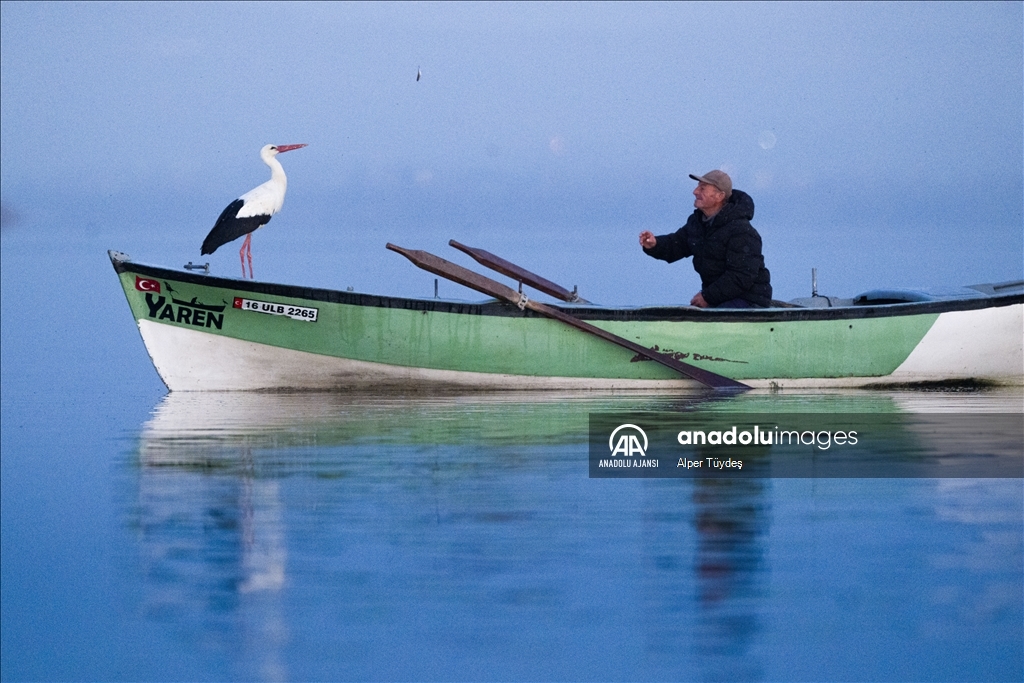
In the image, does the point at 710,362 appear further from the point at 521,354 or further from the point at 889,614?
the point at 889,614

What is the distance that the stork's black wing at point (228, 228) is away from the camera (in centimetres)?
1118

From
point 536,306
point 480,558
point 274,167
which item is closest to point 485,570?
point 480,558

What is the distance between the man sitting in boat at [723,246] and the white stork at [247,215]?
2832 millimetres

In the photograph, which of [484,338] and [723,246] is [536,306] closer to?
[484,338]

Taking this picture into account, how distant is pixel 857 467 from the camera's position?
25.2 ft

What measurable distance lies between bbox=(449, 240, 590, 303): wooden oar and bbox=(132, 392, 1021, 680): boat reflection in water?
9.22ft

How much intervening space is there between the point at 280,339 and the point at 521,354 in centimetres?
173

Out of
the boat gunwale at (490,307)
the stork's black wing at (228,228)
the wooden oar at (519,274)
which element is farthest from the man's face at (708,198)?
the stork's black wing at (228,228)

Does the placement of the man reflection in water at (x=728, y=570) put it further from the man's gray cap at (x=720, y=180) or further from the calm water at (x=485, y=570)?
the man's gray cap at (x=720, y=180)

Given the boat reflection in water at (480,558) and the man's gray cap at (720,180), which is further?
the man's gray cap at (720,180)

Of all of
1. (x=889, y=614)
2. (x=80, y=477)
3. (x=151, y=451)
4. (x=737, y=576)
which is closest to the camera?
(x=889, y=614)

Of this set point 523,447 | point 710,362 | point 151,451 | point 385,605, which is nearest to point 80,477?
point 151,451

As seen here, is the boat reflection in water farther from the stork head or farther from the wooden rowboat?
the stork head

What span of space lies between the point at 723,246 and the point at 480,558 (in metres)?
5.69
